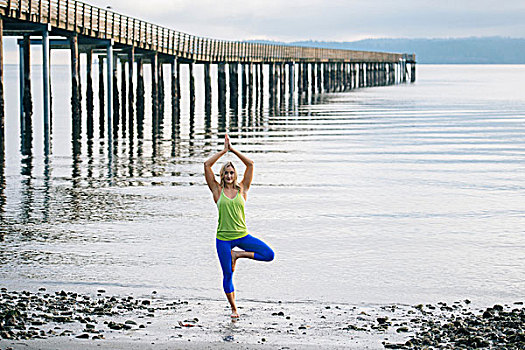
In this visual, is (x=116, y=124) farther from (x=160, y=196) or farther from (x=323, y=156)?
(x=160, y=196)

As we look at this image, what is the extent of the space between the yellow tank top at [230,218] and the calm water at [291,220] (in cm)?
114

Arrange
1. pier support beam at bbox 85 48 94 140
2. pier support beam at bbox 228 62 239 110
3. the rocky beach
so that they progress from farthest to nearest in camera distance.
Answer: pier support beam at bbox 228 62 239 110
pier support beam at bbox 85 48 94 140
the rocky beach

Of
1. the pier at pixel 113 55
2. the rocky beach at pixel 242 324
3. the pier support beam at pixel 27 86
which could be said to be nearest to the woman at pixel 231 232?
the rocky beach at pixel 242 324

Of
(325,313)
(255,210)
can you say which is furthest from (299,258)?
(255,210)

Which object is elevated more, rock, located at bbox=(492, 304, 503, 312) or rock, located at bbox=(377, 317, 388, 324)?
rock, located at bbox=(492, 304, 503, 312)

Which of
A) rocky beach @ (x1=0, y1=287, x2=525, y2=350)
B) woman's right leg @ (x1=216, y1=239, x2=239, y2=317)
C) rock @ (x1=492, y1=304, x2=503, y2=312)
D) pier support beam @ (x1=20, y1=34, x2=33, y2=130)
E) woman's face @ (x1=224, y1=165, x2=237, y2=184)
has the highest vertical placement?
pier support beam @ (x1=20, y1=34, x2=33, y2=130)

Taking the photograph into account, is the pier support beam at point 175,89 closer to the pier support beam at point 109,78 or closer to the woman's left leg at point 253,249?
the pier support beam at point 109,78

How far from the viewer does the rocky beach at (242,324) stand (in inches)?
293

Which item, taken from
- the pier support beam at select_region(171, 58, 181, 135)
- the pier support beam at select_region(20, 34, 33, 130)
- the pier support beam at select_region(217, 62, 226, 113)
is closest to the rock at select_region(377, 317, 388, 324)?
the pier support beam at select_region(20, 34, 33, 130)

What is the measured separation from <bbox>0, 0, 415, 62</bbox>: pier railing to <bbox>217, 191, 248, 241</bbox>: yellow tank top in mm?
23282

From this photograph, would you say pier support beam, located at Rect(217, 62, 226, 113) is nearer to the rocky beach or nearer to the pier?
the pier

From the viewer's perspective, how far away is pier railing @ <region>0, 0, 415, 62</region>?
32406 millimetres

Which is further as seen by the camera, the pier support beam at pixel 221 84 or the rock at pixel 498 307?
the pier support beam at pixel 221 84

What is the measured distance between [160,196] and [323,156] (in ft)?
25.4
